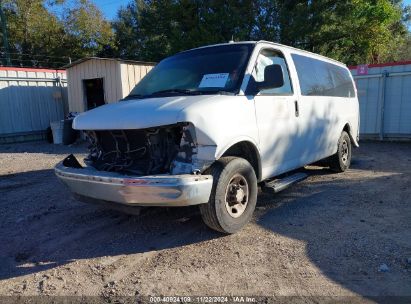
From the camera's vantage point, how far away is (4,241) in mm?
4355

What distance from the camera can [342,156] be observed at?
24.1 feet

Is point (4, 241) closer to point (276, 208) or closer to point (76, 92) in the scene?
point (276, 208)

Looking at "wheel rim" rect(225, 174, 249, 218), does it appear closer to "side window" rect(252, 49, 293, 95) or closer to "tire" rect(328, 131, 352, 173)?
"side window" rect(252, 49, 293, 95)

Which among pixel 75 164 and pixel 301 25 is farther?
pixel 301 25

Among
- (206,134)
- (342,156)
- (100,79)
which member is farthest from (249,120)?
(100,79)

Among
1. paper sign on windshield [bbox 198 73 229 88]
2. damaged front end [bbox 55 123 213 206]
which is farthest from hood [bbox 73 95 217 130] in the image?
paper sign on windshield [bbox 198 73 229 88]

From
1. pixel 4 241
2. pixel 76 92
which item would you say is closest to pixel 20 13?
pixel 76 92

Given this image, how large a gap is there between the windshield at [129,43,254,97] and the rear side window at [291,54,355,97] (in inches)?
49.9

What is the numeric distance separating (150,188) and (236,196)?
115 centimetres

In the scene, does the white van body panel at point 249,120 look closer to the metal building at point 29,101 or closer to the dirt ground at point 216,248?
the dirt ground at point 216,248

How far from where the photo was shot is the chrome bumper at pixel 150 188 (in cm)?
347

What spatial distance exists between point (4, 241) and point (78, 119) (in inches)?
65.3

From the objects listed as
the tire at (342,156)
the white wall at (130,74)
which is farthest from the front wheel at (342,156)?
the white wall at (130,74)

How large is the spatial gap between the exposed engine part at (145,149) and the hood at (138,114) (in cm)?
17
